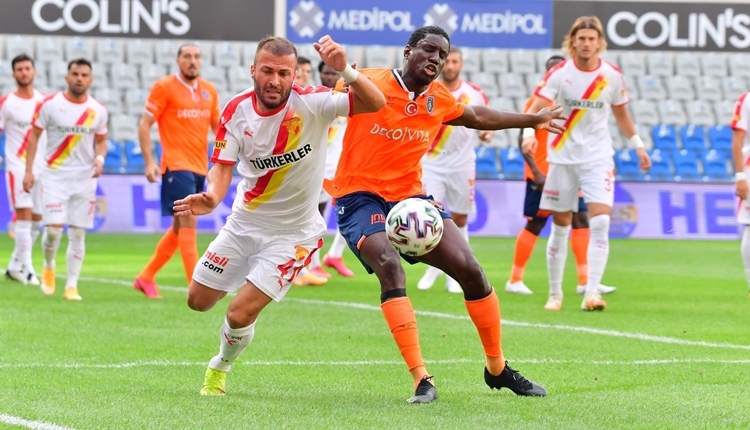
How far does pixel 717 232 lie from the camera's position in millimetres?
19734

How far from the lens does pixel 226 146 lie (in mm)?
5969

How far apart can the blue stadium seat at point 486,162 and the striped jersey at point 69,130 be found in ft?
38.3

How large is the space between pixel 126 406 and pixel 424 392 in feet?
4.57

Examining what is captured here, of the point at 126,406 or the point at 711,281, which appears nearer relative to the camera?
the point at 126,406

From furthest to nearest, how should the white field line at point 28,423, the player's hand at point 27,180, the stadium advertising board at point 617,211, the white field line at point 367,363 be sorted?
the stadium advertising board at point 617,211 < the player's hand at point 27,180 < the white field line at point 367,363 < the white field line at point 28,423

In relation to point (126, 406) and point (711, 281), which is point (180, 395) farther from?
point (711, 281)

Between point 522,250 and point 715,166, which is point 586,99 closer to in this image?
point 522,250

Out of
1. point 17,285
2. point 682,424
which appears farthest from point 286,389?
point 17,285

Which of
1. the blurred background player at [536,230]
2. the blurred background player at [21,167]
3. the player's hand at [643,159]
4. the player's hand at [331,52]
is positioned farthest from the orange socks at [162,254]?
the player's hand at [331,52]

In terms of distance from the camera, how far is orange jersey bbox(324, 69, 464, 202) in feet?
21.4

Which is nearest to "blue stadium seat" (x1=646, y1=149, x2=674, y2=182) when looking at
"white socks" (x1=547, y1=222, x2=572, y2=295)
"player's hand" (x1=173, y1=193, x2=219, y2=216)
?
"white socks" (x1=547, y1=222, x2=572, y2=295)

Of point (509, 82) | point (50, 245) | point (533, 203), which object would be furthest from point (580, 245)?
point (509, 82)

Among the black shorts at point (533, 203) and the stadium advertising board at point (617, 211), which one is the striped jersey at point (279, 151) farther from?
the stadium advertising board at point (617, 211)

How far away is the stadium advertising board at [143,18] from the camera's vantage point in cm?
2231
